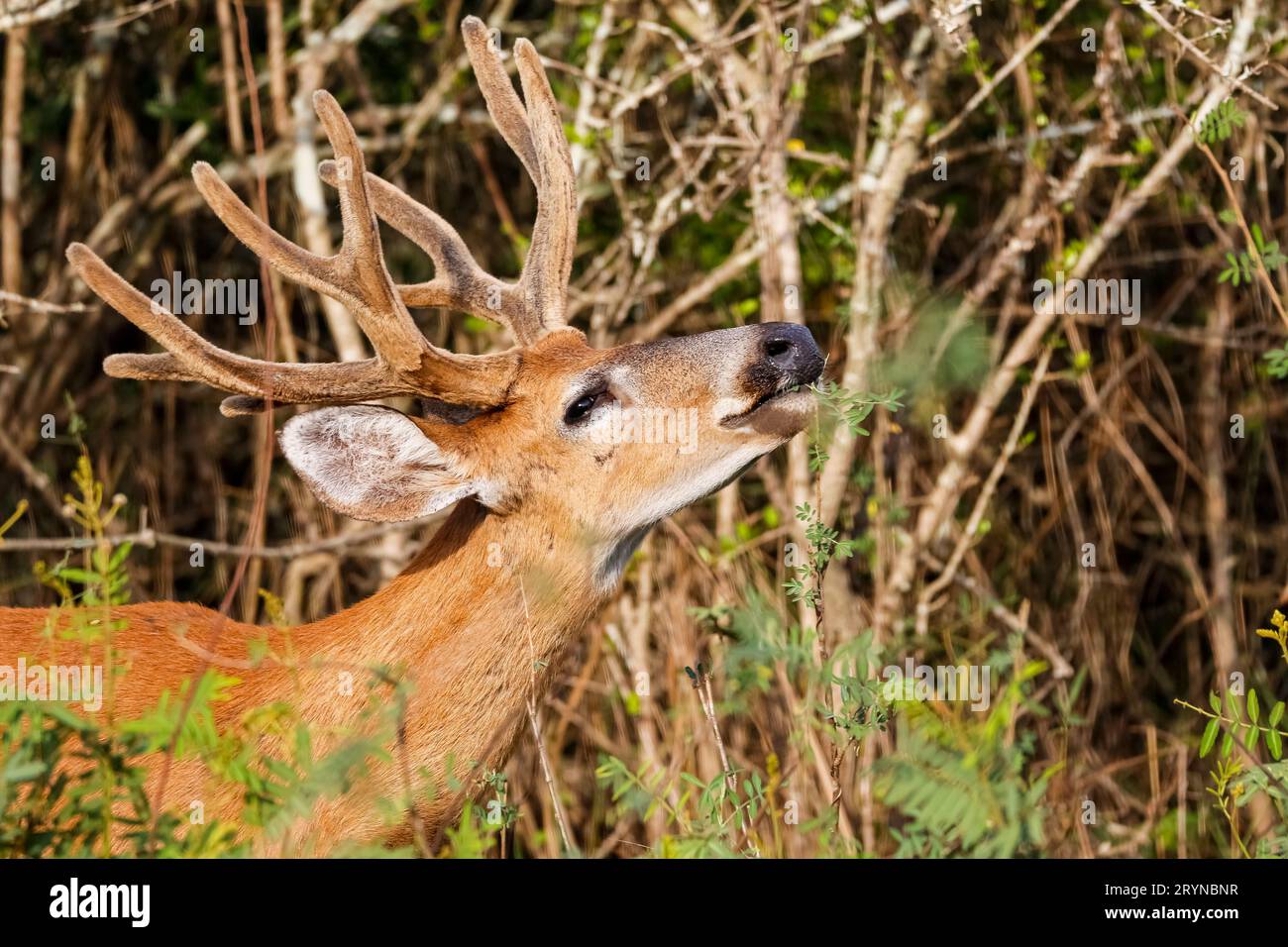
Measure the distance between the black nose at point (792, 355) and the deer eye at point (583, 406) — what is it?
0.45m

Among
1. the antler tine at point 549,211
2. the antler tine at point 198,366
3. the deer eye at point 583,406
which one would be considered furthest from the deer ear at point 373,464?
the antler tine at point 549,211

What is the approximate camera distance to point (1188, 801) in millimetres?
6488

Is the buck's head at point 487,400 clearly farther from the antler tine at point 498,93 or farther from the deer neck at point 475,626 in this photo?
the antler tine at point 498,93

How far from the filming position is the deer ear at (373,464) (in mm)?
4129

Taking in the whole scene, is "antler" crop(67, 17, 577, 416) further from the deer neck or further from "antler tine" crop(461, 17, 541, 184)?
"antler tine" crop(461, 17, 541, 184)

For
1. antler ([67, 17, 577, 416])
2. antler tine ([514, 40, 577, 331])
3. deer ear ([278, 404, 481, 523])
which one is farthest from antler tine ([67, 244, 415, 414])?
antler tine ([514, 40, 577, 331])

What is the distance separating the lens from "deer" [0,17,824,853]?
412cm

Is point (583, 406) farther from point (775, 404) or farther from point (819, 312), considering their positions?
point (819, 312)

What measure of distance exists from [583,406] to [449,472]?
0.40 metres

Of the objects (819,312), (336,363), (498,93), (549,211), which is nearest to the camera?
(336,363)

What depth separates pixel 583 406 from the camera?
4.45 meters

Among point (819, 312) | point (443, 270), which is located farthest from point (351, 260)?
point (819, 312)
